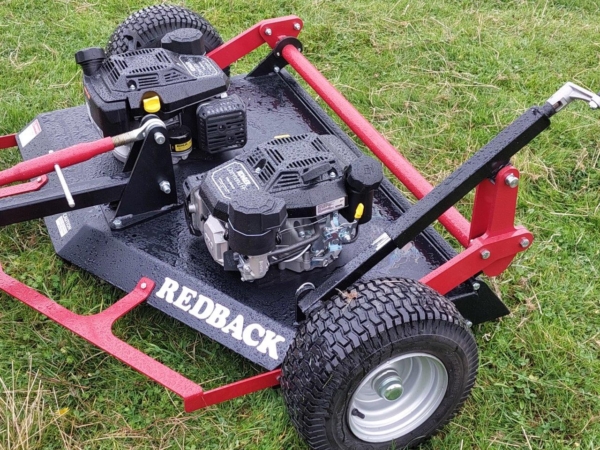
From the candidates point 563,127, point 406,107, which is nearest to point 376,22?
point 406,107

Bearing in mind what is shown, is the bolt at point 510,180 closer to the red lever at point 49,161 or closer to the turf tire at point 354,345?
the turf tire at point 354,345

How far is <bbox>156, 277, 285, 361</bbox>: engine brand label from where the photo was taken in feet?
9.29

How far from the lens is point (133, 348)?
2775mm

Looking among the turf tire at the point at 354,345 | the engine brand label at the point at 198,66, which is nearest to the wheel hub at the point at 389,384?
the turf tire at the point at 354,345

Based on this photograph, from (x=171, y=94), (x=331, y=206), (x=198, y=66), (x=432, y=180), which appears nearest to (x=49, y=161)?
(x=171, y=94)

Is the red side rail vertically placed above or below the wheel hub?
above

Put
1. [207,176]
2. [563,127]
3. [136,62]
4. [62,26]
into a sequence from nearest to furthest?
[207,176]
[136,62]
[563,127]
[62,26]

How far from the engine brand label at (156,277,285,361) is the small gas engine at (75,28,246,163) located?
2.45ft

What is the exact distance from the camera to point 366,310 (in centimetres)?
241

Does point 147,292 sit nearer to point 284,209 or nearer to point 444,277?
point 284,209

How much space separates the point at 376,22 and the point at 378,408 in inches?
142

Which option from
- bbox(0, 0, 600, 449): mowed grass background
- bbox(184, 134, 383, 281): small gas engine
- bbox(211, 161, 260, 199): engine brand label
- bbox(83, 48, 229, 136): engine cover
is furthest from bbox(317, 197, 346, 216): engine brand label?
bbox(83, 48, 229, 136): engine cover

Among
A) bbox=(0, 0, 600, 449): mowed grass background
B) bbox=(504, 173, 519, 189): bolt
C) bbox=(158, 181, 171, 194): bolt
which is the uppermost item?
bbox=(504, 173, 519, 189): bolt

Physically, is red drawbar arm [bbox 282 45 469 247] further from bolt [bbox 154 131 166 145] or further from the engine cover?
bolt [bbox 154 131 166 145]
